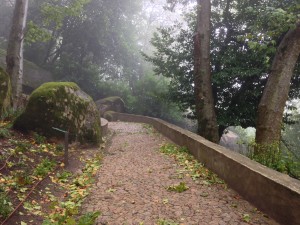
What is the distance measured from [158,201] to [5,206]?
2.30 meters

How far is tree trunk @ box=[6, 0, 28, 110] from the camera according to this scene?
34.1 feet

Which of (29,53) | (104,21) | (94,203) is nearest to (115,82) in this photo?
(104,21)

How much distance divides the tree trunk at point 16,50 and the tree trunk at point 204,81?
21.7 feet

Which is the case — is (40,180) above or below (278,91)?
below

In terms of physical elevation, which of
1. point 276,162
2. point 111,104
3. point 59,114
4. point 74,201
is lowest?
point 111,104

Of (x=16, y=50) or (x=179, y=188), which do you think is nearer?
(x=179, y=188)

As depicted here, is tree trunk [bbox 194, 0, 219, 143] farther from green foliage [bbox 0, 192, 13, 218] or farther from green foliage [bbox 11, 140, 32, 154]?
green foliage [bbox 0, 192, 13, 218]

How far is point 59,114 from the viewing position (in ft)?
26.6

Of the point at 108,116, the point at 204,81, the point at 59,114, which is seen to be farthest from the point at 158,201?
the point at 108,116

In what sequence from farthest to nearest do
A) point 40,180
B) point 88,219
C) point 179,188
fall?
point 40,180 < point 179,188 < point 88,219

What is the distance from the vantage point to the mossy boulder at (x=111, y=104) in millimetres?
24114

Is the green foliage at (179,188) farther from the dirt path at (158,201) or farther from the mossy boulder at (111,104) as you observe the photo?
the mossy boulder at (111,104)

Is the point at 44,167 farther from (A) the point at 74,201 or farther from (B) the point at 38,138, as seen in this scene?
(B) the point at 38,138

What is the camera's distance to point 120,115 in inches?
952
